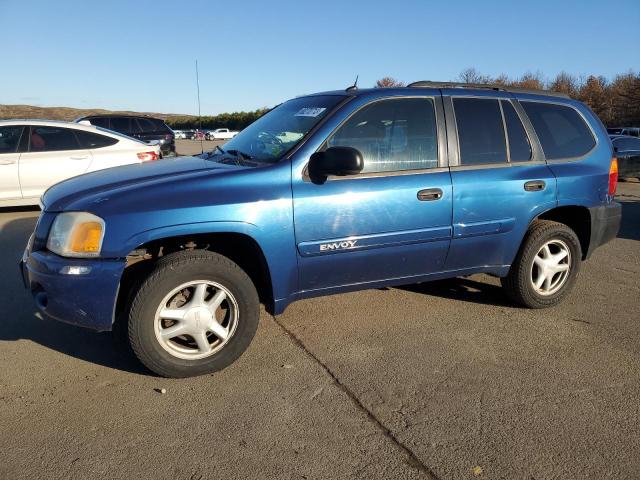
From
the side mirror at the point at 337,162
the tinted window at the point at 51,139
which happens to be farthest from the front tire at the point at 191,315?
the tinted window at the point at 51,139

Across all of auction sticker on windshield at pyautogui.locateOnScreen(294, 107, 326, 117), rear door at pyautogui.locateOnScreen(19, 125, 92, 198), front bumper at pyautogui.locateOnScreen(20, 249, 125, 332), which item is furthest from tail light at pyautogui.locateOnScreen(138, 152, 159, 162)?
front bumper at pyautogui.locateOnScreen(20, 249, 125, 332)

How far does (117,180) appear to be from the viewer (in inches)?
134

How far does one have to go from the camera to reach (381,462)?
2.43m

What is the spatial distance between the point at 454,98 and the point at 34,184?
6.87m

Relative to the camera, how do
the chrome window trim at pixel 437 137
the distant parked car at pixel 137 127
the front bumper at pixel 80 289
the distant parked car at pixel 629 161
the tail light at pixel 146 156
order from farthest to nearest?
the distant parked car at pixel 137 127, the distant parked car at pixel 629 161, the tail light at pixel 146 156, the chrome window trim at pixel 437 137, the front bumper at pixel 80 289

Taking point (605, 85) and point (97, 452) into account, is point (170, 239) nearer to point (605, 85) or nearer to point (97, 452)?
point (97, 452)

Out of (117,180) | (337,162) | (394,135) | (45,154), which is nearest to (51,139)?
(45,154)

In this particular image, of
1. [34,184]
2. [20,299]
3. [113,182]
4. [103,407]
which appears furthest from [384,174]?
[34,184]

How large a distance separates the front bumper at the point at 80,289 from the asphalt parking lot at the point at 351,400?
46 centimetres

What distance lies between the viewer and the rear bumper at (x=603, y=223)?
4402 millimetres

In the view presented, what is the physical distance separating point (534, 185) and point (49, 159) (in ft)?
23.8

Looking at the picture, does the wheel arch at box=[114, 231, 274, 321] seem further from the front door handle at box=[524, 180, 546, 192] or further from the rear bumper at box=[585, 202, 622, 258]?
the rear bumper at box=[585, 202, 622, 258]

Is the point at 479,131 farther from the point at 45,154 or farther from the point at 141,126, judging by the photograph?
the point at 141,126

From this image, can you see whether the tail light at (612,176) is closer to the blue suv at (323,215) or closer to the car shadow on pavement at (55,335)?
the blue suv at (323,215)
